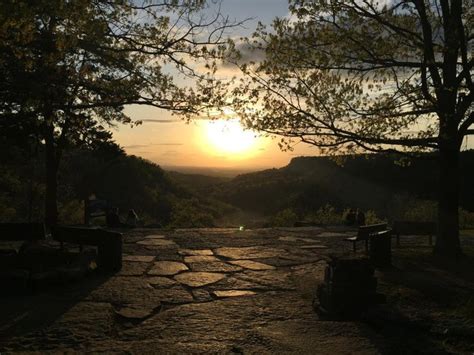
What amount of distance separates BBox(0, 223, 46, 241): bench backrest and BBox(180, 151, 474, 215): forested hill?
27988 millimetres

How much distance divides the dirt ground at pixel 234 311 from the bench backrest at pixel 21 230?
1.74m

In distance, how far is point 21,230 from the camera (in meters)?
8.41

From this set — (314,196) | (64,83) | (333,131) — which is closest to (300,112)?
(333,131)

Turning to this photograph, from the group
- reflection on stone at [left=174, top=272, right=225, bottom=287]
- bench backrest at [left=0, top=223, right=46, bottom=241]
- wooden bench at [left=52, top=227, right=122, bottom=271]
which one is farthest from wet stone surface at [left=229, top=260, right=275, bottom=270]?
bench backrest at [left=0, top=223, right=46, bottom=241]

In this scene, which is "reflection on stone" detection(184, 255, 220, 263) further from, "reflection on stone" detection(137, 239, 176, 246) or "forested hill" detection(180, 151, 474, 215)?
"forested hill" detection(180, 151, 474, 215)

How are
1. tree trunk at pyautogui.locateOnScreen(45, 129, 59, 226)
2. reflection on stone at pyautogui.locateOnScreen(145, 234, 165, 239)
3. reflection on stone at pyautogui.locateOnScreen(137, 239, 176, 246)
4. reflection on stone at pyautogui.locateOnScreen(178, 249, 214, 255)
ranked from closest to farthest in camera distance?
1. reflection on stone at pyautogui.locateOnScreen(178, 249, 214, 255)
2. reflection on stone at pyautogui.locateOnScreen(137, 239, 176, 246)
3. reflection on stone at pyautogui.locateOnScreen(145, 234, 165, 239)
4. tree trunk at pyautogui.locateOnScreen(45, 129, 59, 226)

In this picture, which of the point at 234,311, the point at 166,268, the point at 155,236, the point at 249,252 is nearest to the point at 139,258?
the point at 166,268

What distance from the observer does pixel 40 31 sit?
786cm

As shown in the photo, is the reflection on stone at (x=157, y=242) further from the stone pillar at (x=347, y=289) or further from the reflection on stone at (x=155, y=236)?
the stone pillar at (x=347, y=289)

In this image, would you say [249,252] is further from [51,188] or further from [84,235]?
[51,188]

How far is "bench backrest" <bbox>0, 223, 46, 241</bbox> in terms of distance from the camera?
8.36 m

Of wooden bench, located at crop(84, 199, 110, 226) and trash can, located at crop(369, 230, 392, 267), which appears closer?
trash can, located at crop(369, 230, 392, 267)

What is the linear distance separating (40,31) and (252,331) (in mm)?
6291

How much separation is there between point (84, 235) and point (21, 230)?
4.73 feet
